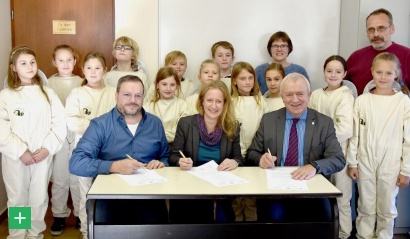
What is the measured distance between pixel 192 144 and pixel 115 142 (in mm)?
516

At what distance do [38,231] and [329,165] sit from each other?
2.17 meters

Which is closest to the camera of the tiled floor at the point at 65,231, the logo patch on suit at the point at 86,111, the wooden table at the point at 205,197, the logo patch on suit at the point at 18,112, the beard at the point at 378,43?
the wooden table at the point at 205,197

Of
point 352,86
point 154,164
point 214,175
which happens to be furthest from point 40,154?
point 352,86

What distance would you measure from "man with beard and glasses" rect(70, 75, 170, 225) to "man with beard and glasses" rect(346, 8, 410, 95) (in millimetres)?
1914

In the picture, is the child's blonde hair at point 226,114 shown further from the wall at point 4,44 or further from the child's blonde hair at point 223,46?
the wall at point 4,44

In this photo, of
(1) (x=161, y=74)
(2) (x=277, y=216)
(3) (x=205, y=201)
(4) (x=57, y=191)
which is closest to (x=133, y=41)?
(1) (x=161, y=74)

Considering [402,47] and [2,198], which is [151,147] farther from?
[402,47]

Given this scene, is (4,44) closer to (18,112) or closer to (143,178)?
(18,112)

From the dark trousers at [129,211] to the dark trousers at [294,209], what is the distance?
64 centimetres

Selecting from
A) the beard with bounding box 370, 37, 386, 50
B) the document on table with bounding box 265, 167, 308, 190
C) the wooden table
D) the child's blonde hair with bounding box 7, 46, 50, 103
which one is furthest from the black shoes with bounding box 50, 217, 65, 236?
the beard with bounding box 370, 37, 386, 50

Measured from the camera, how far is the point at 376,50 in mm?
3654

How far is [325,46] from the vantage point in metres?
4.34

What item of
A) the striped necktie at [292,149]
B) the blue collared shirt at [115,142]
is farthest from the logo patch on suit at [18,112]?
the striped necktie at [292,149]

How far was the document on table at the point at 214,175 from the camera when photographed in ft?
7.48
